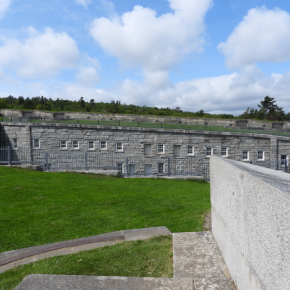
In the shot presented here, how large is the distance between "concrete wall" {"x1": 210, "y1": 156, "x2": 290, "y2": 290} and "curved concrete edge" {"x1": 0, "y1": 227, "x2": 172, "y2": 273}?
81.5 inches

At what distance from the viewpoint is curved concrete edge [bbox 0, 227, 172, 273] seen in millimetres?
4008

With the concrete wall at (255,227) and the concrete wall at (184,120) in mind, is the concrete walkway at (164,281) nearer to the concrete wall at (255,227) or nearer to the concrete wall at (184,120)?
the concrete wall at (255,227)

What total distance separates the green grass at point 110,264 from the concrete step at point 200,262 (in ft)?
0.60

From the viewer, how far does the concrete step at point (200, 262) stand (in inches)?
97.1

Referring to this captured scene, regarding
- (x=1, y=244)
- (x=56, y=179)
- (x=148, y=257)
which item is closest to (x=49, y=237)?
(x=1, y=244)

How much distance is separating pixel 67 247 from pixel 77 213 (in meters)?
2.63

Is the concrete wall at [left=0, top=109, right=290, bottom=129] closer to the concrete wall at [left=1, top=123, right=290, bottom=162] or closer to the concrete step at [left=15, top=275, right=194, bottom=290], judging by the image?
the concrete wall at [left=1, top=123, right=290, bottom=162]

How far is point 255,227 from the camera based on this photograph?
5.66ft

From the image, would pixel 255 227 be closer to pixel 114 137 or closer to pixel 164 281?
pixel 164 281

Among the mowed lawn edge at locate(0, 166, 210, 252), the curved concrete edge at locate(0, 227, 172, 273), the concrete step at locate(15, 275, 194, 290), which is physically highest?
the concrete step at locate(15, 275, 194, 290)

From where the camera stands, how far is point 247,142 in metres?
23.6

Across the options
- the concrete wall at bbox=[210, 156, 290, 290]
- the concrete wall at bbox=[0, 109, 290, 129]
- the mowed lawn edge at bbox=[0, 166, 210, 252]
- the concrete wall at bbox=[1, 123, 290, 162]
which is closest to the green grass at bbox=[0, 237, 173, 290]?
the concrete wall at bbox=[210, 156, 290, 290]

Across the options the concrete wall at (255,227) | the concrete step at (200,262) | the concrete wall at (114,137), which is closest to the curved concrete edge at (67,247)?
the concrete step at (200,262)

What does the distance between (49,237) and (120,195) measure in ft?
13.7
